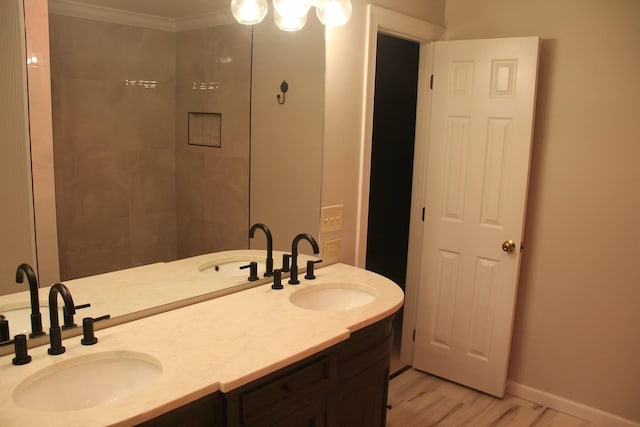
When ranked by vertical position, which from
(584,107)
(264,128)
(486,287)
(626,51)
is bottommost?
(486,287)

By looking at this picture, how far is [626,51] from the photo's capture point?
2674mm

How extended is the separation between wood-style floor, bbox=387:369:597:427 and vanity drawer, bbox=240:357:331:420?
124cm

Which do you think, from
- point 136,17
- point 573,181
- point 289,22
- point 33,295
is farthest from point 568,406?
point 136,17

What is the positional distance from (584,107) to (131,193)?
7.72 feet

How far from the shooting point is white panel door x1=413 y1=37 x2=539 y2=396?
292cm

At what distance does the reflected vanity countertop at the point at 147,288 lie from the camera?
176 cm

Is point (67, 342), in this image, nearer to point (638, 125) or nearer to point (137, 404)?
point (137, 404)

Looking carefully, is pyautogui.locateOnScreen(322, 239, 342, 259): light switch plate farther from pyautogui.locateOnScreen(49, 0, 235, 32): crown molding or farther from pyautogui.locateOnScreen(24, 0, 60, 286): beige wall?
pyautogui.locateOnScreen(24, 0, 60, 286): beige wall

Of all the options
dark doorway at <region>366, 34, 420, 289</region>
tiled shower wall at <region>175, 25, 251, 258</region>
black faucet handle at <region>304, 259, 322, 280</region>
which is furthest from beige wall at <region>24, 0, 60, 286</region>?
dark doorway at <region>366, 34, 420, 289</region>

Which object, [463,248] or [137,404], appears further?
[463,248]

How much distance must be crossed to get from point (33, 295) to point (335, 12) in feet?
5.56

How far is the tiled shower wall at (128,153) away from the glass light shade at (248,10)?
231mm

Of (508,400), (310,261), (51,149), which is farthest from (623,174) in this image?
(51,149)

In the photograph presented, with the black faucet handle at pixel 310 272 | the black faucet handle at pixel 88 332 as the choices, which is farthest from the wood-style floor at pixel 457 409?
the black faucet handle at pixel 88 332
